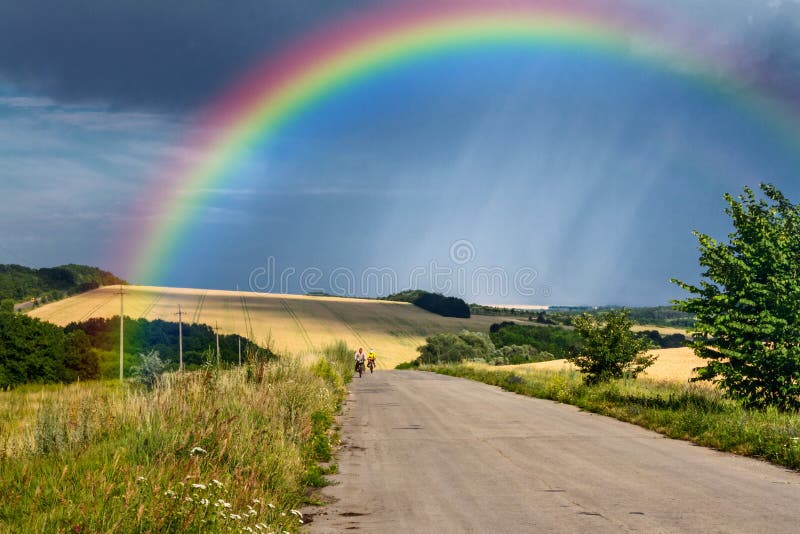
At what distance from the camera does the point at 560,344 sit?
105 metres

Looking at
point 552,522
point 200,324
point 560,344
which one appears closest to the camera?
point 552,522

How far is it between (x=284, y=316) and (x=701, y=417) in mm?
85094

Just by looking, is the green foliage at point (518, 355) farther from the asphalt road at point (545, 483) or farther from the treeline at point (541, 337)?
the asphalt road at point (545, 483)

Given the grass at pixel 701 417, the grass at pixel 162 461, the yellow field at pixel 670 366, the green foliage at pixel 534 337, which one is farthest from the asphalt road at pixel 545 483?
the green foliage at pixel 534 337

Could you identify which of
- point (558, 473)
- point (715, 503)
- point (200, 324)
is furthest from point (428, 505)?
point (200, 324)

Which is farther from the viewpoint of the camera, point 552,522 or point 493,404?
point 493,404

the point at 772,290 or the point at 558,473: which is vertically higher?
the point at 772,290

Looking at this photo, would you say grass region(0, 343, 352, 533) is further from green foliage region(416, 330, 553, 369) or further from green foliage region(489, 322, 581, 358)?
green foliage region(489, 322, 581, 358)

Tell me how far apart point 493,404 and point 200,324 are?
189 feet

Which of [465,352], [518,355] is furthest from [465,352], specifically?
[518,355]

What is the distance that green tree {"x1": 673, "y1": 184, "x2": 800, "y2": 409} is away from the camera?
16438 mm

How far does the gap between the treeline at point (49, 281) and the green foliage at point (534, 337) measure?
57.7 metres

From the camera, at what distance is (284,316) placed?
97.3 meters

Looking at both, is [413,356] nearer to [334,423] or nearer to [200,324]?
[200,324]
